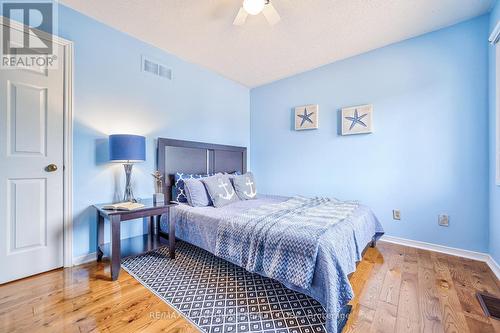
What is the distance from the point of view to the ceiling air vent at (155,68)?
8.91 feet

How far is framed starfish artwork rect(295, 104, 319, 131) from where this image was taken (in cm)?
342

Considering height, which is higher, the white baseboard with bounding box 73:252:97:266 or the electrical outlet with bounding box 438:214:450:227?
the electrical outlet with bounding box 438:214:450:227

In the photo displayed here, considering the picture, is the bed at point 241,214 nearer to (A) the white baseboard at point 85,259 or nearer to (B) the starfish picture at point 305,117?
(A) the white baseboard at point 85,259

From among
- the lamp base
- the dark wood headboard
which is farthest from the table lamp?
the dark wood headboard

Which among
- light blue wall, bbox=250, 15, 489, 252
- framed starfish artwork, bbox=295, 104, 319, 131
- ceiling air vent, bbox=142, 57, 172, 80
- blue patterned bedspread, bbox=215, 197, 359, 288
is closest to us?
blue patterned bedspread, bbox=215, 197, 359, 288

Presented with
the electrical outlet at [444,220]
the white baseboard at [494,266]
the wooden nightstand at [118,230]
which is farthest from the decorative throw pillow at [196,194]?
the white baseboard at [494,266]

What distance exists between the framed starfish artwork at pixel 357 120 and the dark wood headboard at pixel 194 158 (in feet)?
6.14

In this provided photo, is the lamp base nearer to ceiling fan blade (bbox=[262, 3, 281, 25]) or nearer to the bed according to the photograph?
the bed

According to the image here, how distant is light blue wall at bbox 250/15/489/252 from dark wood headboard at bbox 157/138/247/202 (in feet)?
3.86

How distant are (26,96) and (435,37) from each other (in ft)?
14.6

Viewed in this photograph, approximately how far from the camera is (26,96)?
1927 mm

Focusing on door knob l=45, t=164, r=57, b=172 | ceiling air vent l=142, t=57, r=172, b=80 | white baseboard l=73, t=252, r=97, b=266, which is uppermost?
ceiling air vent l=142, t=57, r=172, b=80

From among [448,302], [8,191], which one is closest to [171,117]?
[8,191]

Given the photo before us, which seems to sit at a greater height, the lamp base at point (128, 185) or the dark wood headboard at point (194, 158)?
the dark wood headboard at point (194, 158)
